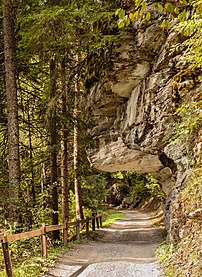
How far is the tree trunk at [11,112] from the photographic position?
29.2ft

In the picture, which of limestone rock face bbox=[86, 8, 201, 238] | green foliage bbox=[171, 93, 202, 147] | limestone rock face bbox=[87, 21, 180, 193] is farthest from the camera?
limestone rock face bbox=[87, 21, 180, 193]

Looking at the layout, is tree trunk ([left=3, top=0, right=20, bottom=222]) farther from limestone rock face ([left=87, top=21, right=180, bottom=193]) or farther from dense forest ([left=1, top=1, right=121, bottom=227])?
limestone rock face ([left=87, top=21, right=180, bottom=193])

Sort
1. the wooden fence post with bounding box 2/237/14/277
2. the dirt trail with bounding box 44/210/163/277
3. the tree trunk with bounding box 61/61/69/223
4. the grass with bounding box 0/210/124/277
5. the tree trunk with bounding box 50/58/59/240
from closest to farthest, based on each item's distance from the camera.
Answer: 1. the wooden fence post with bounding box 2/237/14/277
2. the grass with bounding box 0/210/124/277
3. the dirt trail with bounding box 44/210/163/277
4. the tree trunk with bounding box 50/58/59/240
5. the tree trunk with bounding box 61/61/69/223

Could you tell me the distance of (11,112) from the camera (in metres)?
9.74

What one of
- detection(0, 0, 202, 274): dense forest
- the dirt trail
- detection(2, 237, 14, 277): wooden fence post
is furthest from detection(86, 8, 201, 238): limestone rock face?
detection(2, 237, 14, 277): wooden fence post

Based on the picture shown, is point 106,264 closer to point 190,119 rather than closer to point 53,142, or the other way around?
point 190,119

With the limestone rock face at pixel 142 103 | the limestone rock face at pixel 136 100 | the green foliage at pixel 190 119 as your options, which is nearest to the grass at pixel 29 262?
the limestone rock face at pixel 142 103

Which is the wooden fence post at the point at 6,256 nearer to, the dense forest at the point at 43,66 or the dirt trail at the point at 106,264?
the dirt trail at the point at 106,264

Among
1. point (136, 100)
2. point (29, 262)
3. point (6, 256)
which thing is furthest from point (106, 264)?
point (136, 100)

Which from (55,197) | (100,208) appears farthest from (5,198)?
(100,208)

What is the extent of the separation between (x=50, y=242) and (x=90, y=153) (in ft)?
17.1

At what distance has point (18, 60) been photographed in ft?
36.5

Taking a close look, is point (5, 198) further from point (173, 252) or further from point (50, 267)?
point (173, 252)

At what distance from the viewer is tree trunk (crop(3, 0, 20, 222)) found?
8913 mm
